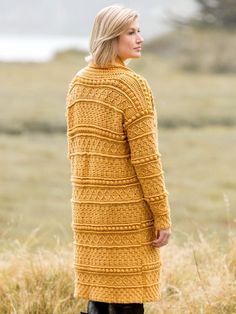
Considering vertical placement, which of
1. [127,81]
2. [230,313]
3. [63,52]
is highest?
[63,52]

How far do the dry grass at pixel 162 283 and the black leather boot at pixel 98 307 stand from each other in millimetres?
726

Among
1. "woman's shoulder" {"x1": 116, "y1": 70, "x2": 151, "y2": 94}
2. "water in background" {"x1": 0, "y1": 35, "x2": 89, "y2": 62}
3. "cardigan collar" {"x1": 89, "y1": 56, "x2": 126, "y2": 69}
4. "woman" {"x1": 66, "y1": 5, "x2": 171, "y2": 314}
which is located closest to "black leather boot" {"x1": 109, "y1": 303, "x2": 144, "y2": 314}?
"woman" {"x1": 66, "y1": 5, "x2": 171, "y2": 314}

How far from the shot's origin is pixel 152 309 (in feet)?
17.8

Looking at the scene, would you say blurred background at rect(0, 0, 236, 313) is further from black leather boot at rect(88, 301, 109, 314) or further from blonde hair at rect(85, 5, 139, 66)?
blonde hair at rect(85, 5, 139, 66)

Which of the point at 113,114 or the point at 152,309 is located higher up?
the point at 113,114

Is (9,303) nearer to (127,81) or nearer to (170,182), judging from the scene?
(127,81)

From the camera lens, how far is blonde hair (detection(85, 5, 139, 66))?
4.21 metres

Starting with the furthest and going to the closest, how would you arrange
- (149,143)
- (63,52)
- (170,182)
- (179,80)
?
(63,52)
(179,80)
(170,182)
(149,143)

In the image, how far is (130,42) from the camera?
4.27 meters

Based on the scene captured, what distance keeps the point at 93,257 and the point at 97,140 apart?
53 cm

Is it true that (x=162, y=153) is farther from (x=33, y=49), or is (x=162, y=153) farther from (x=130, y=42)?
(x=33, y=49)

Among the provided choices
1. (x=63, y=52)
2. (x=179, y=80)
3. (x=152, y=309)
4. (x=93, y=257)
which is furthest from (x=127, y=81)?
(x=63, y=52)

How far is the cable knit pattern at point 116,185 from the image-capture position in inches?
166

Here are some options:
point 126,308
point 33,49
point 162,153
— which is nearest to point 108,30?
point 126,308
